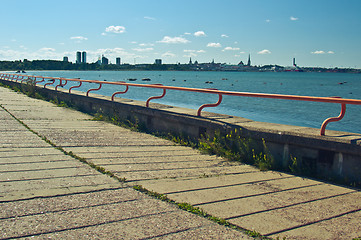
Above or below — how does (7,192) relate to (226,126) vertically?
below

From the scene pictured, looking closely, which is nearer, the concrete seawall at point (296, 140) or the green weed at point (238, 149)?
the concrete seawall at point (296, 140)

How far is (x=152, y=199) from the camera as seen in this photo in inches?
154

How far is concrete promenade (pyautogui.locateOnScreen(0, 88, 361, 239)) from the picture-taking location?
319 cm

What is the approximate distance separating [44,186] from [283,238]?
2.63 metres

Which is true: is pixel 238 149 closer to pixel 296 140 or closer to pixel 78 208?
pixel 296 140

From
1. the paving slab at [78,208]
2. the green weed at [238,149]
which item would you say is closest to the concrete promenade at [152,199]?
the paving slab at [78,208]

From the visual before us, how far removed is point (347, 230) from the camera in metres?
3.29

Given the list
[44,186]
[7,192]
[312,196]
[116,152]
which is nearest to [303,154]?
[312,196]

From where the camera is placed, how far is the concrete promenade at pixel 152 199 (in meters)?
3.19

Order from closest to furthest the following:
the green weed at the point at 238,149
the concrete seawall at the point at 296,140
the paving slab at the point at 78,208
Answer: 1. the paving slab at the point at 78,208
2. the concrete seawall at the point at 296,140
3. the green weed at the point at 238,149

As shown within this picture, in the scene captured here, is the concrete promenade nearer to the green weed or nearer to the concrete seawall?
the green weed

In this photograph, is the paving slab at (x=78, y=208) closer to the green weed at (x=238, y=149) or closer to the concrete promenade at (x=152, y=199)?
the concrete promenade at (x=152, y=199)

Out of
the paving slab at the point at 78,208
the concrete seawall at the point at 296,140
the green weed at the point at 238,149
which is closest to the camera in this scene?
the paving slab at the point at 78,208

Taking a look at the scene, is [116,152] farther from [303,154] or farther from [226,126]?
[303,154]
